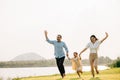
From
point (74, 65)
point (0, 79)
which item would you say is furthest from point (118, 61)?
point (74, 65)

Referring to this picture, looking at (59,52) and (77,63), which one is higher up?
(59,52)

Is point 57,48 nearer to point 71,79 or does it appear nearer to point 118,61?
point 71,79

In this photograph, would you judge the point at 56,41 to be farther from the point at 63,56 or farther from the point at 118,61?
the point at 118,61

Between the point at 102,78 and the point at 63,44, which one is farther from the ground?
the point at 63,44

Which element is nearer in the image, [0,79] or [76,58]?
[76,58]

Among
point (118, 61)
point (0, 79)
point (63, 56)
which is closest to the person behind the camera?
point (63, 56)

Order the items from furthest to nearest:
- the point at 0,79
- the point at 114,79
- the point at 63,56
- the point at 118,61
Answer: the point at 118,61, the point at 0,79, the point at 63,56, the point at 114,79

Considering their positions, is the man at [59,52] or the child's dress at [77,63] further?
the child's dress at [77,63]

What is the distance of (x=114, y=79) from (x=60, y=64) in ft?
10.2

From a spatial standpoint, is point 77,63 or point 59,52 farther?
point 77,63

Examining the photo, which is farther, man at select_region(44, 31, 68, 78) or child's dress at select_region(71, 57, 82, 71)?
child's dress at select_region(71, 57, 82, 71)

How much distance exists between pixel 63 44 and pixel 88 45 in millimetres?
1862

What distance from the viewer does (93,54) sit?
70.2 ft

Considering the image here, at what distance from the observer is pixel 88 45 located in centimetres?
2152
